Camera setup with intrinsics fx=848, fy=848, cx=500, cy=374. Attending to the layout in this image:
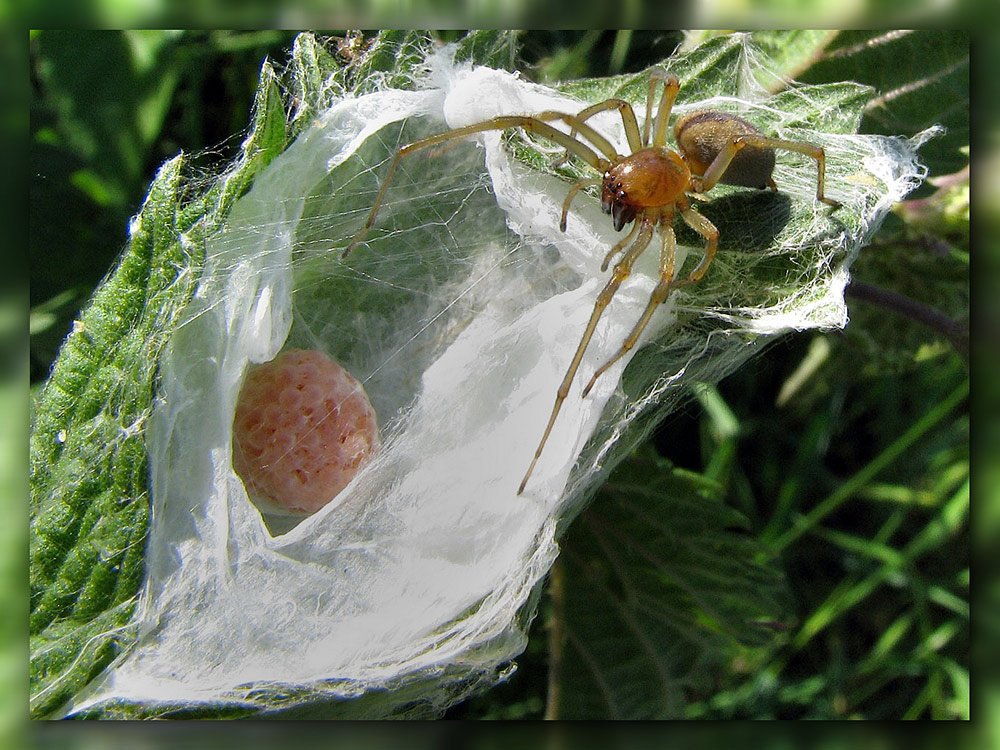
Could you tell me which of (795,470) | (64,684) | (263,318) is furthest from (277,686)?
(795,470)

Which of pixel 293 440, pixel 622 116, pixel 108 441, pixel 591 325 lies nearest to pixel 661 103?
pixel 622 116

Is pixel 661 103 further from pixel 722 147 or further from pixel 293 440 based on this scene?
pixel 293 440

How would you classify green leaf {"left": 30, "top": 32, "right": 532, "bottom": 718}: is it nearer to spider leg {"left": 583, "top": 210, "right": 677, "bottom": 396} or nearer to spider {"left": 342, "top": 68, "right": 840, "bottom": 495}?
spider {"left": 342, "top": 68, "right": 840, "bottom": 495}

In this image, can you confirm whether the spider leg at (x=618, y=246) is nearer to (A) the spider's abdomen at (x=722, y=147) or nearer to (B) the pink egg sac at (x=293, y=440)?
(A) the spider's abdomen at (x=722, y=147)

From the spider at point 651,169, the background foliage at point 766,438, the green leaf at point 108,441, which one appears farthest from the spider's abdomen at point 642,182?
the green leaf at point 108,441

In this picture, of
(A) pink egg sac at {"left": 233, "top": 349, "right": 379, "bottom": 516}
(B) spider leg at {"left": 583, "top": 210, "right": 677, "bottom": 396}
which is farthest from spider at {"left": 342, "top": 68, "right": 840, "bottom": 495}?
(A) pink egg sac at {"left": 233, "top": 349, "right": 379, "bottom": 516}

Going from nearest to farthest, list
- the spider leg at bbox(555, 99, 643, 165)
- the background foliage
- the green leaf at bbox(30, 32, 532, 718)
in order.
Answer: the green leaf at bbox(30, 32, 532, 718), the spider leg at bbox(555, 99, 643, 165), the background foliage
